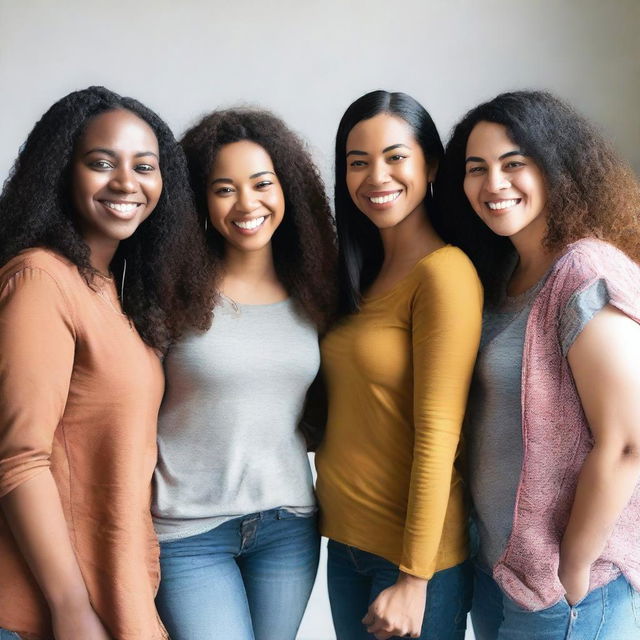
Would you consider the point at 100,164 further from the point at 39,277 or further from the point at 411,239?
the point at 411,239

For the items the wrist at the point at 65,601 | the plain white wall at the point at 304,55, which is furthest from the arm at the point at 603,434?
the plain white wall at the point at 304,55

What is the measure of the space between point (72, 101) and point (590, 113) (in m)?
1.89

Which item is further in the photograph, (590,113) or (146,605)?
(590,113)

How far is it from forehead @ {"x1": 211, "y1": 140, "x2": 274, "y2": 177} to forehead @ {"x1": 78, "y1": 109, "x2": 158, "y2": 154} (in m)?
0.20

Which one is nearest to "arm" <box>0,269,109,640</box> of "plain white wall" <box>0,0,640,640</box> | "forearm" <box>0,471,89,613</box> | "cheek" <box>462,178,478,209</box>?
"forearm" <box>0,471,89,613</box>

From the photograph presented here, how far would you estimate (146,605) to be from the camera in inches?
58.2

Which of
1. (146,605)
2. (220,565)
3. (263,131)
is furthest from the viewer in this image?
(263,131)

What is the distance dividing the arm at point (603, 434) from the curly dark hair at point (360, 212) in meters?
0.54

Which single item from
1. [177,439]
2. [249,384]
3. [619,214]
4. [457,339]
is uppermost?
[619,214]

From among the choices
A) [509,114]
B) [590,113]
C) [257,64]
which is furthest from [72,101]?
[590,113]

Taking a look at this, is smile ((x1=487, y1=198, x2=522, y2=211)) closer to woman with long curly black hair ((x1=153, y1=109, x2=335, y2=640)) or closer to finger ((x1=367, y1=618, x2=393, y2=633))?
woman with long curly black hair ((x1=153, y1=109, x2=335, y2=640))

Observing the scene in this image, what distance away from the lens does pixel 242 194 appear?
5.63 feet

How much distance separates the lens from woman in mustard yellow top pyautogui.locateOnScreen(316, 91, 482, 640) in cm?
153

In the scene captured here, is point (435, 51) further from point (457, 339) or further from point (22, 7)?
point (457, 339)
